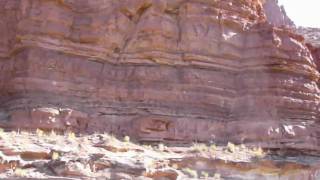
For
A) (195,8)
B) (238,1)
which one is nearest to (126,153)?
(195,8)

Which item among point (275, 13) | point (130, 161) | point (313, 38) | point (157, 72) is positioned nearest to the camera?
point (130, 161)

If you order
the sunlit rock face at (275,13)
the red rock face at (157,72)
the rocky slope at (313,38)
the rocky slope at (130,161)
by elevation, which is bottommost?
the rocky slope at (130,161)

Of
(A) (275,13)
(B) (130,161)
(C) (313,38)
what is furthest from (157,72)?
(A) (275,13)

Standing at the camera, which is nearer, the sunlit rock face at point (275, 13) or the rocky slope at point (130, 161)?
the rocky slope at point (130, 161)

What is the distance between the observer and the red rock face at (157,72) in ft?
70.5

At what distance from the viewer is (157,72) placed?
886 inches

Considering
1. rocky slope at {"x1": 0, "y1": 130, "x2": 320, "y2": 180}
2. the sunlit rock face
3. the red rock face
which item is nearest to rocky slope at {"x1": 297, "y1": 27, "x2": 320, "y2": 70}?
the sunlit rock face

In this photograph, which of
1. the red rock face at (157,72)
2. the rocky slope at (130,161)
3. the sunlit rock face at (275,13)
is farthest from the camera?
the sunlit rock face at (275,13)

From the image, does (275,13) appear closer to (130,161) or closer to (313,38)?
(313,38)

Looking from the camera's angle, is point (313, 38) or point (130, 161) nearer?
point (130, 161)

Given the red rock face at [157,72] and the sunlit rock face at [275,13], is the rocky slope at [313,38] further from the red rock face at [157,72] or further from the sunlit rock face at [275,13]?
the red rock face at [157,72]

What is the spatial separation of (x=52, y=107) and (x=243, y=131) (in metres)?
6.36

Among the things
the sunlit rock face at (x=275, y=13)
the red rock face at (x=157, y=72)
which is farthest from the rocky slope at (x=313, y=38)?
the red rock face at (x=157, y=72)

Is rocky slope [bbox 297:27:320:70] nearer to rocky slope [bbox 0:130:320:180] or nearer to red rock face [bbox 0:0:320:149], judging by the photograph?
red rock face [bbox 0:0:320:149]
